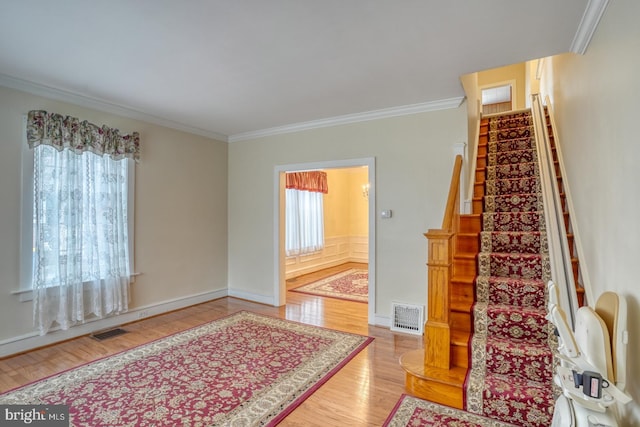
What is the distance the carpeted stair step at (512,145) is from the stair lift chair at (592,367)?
3109 millimetres

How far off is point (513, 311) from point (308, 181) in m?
5.14

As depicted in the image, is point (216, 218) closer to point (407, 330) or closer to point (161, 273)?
point (161, 273)

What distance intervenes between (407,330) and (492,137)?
Answer: 9.70 feet

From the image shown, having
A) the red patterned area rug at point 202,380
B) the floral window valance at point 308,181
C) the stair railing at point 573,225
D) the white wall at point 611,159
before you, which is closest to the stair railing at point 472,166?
the stair railing at point 573,225

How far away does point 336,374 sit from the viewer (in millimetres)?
2711

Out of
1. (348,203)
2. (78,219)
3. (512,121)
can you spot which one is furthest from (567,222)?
(348,203)

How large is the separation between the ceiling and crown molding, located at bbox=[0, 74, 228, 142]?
0.05 ft

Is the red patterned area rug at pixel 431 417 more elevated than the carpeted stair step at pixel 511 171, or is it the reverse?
the carpeted stair step at pixel 511 171

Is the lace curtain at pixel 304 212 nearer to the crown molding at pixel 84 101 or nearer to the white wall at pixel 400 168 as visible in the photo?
the white wall at pixel 400 168

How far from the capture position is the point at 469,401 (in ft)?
6.97

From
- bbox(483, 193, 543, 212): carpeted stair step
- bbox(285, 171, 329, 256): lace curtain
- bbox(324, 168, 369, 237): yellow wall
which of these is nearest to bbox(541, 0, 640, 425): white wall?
bbox(483, 193, 543, 212): carpeted stair step

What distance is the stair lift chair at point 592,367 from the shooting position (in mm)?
1309

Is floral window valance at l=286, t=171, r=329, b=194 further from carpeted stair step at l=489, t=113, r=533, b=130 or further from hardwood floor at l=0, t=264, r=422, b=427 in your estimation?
carpeted stair step at l=489, t=113, r=533, b=130

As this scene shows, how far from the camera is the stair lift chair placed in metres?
1.31
